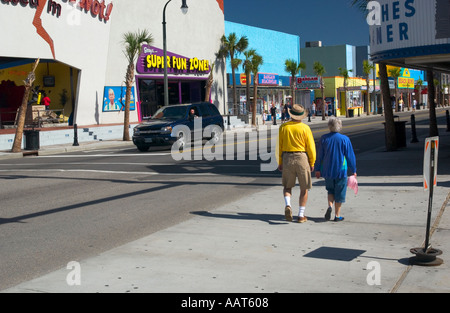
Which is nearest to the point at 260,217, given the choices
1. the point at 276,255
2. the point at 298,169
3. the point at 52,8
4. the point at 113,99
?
the point at 298,169

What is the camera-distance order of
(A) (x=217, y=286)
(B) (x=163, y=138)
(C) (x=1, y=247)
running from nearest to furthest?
1. (A) (x=217, y=286)
2. (C) (x=1, y=247)
3. (B) (x=163, y=138)

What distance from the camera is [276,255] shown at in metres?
7.21

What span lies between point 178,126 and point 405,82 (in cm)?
8138

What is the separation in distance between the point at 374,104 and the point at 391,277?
259 ft

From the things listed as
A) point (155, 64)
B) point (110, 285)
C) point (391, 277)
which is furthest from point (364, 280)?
point (155, 64)

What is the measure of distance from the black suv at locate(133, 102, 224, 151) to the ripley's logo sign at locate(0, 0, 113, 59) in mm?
11580

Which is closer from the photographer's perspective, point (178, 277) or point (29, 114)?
point (178, 277)

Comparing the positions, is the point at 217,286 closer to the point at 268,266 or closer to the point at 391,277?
the point at 268,266

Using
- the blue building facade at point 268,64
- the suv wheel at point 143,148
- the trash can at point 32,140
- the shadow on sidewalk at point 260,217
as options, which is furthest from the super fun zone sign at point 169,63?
the shadow on sidewalk at point 260,217

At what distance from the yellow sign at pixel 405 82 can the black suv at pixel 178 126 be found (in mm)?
74488

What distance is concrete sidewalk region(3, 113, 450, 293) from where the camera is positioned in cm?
600

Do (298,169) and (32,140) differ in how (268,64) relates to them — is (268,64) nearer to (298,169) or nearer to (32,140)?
(32,140)

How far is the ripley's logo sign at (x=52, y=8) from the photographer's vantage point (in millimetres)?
31628

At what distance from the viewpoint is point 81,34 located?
117 ft
